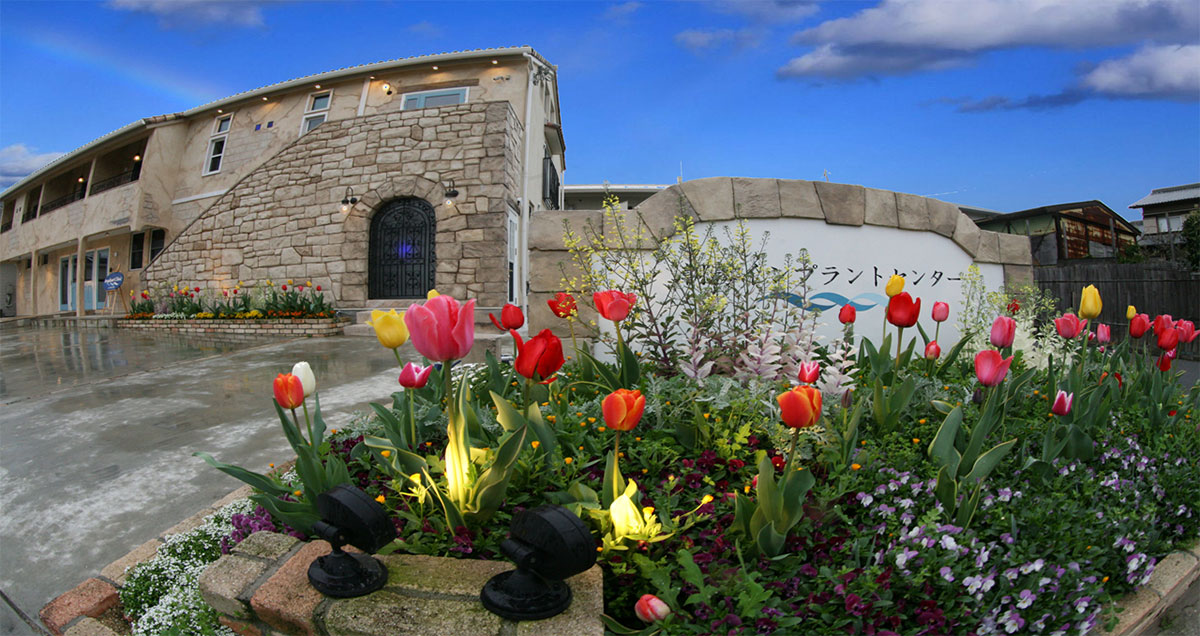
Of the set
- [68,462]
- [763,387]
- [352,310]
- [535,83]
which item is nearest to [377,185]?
[352,310]

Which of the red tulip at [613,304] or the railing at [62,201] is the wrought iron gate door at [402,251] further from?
the railing at [62,201]

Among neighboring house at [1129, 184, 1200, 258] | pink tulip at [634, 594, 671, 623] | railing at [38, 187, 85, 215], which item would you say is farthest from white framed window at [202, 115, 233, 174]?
neighboring house at [1129, 184, 1200, 258]

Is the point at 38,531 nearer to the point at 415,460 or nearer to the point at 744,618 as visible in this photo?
the point at 415,460

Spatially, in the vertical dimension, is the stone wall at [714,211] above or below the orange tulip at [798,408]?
above

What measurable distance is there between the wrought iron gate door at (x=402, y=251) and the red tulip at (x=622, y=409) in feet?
30.4

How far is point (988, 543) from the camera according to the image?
5.08 ft

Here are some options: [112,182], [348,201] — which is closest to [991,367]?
[348,201]

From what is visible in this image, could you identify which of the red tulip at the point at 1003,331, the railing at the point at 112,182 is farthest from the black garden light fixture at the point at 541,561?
the railing at the point at 112,182

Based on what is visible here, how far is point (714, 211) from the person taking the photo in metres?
3.80

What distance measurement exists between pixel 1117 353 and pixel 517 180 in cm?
949

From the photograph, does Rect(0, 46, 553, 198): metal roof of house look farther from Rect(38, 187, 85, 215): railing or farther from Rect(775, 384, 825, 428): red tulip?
Rect(775, 384, 825, 428): red tulip

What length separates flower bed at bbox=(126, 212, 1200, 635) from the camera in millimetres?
1354

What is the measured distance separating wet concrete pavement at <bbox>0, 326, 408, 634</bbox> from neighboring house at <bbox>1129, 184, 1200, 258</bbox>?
2847 cm

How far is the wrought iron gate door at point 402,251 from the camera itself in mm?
10156
